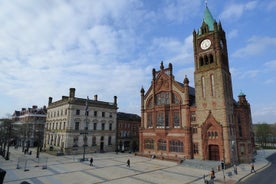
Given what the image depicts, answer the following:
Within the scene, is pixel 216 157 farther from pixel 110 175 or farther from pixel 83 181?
pixel 83 181

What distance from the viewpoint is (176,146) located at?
43.5m

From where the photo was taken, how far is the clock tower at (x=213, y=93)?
3742cm

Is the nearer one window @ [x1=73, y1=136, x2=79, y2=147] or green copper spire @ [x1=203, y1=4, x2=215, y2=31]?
green copper spire @ [x1=203, y1=4, x2=215, y2=31]

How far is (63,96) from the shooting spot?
5716 cm

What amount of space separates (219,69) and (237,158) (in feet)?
62.2

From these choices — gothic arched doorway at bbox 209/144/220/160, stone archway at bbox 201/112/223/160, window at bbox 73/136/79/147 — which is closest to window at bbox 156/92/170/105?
stone archway at bbox 201/112/223/160

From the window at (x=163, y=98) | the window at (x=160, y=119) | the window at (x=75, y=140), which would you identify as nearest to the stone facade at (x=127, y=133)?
the window at (x=75, y=140)

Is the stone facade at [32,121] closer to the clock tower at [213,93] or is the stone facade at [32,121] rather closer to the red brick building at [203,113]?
the red brick building at [203,113]

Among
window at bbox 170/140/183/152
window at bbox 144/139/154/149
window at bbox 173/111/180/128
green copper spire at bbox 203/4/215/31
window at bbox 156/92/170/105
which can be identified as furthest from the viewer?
window at bbox 144/139/154/149

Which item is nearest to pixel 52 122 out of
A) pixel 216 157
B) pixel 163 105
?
pixel 163 105

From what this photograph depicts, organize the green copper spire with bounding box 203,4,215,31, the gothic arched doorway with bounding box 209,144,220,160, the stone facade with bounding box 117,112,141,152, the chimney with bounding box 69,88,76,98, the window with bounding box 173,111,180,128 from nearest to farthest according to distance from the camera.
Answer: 1. the gothic arched doorway with bounding box 209,144,220,160
2. the green copper spire with bounding box 203,4,215,31
3. the window with bounding box 173,111,180,128
4. the chimney with bounding box 69,88,76,98
5. the stone facade with bounding box 117,112,141,152

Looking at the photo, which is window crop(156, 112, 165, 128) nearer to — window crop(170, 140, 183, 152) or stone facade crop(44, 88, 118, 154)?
window crop(170, 140, 183, 152)

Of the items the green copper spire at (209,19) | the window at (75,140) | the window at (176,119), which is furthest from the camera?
the window at (75,140)

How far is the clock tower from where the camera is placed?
37.4 metres
